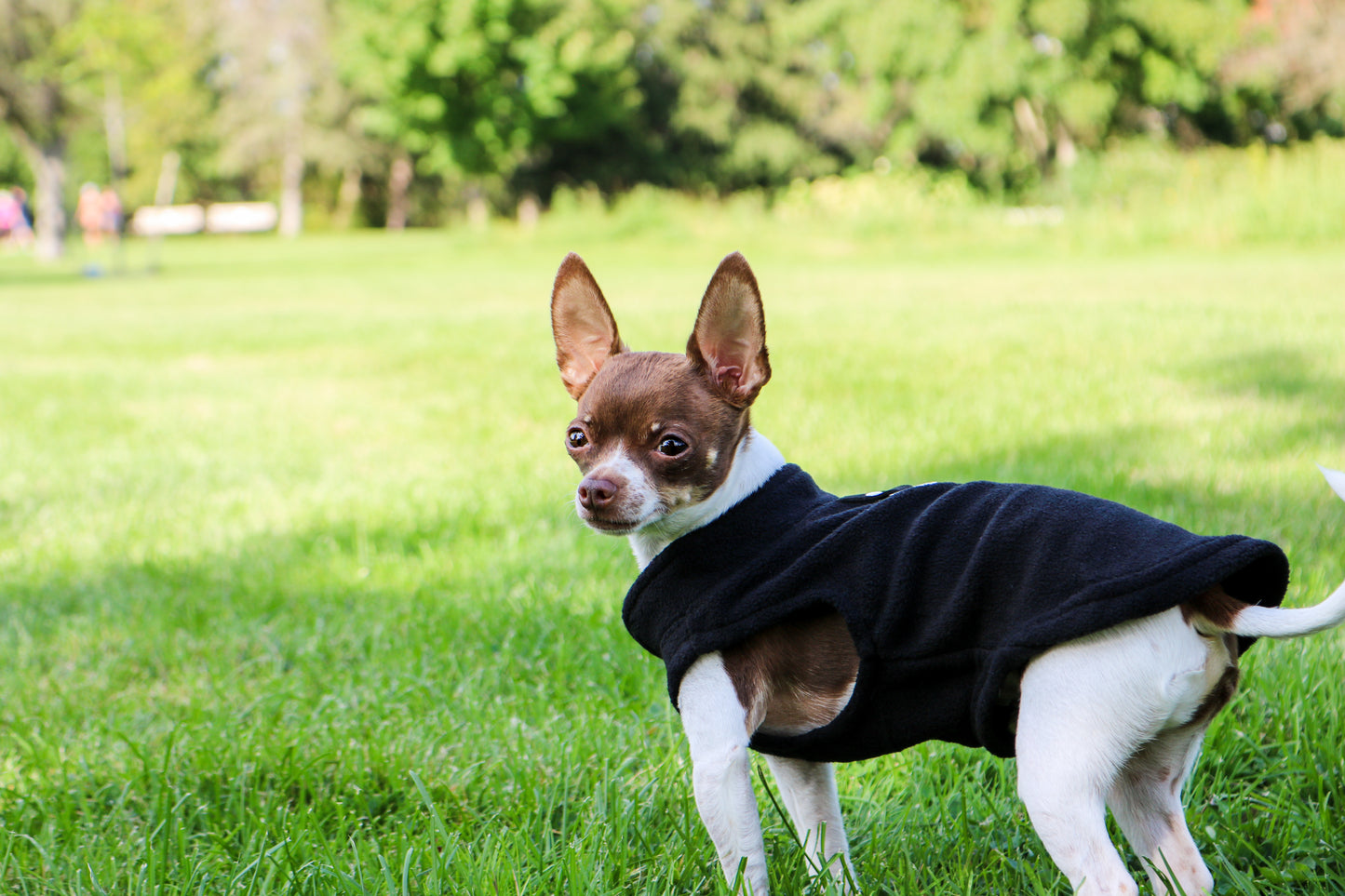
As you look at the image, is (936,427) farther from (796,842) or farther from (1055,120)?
(1055,120)

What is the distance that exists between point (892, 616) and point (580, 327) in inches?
36.1

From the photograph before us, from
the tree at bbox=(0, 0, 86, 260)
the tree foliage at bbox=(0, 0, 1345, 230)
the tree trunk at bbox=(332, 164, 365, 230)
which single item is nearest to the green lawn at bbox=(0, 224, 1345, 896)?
the tree foliage at bbox=(0, 0, 1345, 230)

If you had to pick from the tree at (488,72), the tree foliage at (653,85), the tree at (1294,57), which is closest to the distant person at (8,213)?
the tree foliage at (653,85)

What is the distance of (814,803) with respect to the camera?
7.04 feet

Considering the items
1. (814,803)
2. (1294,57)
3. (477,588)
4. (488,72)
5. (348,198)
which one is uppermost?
(488,72)

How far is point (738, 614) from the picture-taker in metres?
1.89

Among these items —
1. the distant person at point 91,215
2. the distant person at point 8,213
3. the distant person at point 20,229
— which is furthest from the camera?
the distant person at point 8,213

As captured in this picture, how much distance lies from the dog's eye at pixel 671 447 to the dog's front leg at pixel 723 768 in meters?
0.37

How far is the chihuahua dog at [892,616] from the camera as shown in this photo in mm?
1640

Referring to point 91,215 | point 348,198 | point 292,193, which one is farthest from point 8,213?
point 91,215

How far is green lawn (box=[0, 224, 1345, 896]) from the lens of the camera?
2248mm

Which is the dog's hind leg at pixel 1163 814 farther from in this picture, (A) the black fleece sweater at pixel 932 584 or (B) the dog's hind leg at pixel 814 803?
(B) the dog's hind leg at pixel 814 803

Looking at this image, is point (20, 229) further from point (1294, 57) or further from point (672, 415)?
point (672, 415)

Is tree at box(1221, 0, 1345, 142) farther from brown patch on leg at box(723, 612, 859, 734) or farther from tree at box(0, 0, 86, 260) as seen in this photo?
tree at box(0, 0, 86, 260)
